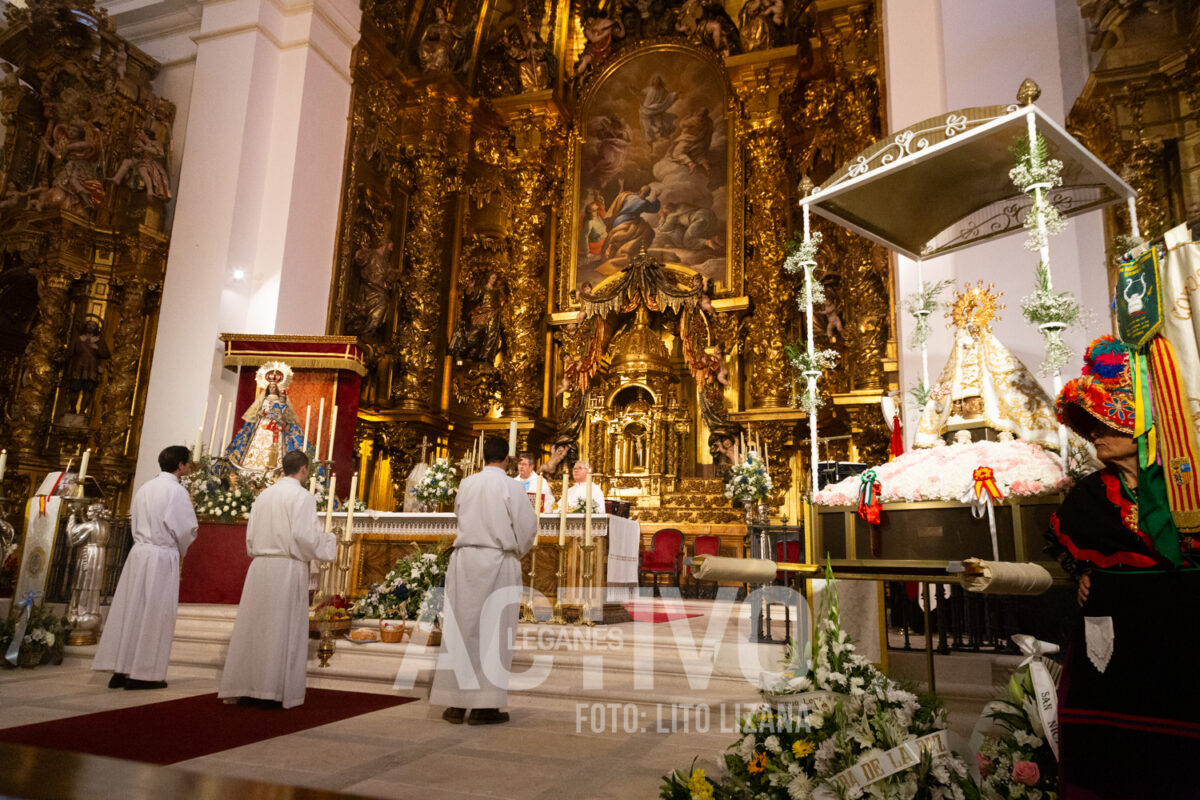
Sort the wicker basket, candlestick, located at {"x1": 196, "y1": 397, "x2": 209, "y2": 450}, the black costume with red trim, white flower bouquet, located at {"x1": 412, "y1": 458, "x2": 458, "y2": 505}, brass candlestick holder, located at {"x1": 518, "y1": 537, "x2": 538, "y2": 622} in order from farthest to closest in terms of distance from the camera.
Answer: candlestick, located at {"x1": 196, "y1": 397, "x2": 209, "y2": 450}, white flower bouquet, located at {"x1": 412, "y1": 458, "x2": 458, "y2": 505}, brass candlestick holder, located at {"x1": 518, "y1": 537, "x2": 538, "y2": 622}, the wicker basket, the black costume with red trim

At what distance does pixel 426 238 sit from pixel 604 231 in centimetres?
331

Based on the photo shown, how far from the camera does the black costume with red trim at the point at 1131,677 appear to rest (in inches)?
91.9

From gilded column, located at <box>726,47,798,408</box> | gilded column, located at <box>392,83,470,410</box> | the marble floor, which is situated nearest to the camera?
the marble floor

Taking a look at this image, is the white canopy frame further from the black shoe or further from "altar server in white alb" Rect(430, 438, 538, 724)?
the black shoe

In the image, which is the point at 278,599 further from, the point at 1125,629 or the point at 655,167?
the point at 655,167

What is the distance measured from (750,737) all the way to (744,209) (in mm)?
12127

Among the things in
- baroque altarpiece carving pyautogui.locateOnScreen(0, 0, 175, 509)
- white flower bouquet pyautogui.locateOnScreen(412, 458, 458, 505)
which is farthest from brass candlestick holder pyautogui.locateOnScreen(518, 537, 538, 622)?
baroque altarpiece carving pyautogui.locateOnScreen(0, 0, 175, 509)

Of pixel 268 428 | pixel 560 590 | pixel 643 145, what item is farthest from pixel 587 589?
pixel 643 145

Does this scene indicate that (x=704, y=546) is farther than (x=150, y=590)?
Yes

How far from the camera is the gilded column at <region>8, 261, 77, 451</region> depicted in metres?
10.9

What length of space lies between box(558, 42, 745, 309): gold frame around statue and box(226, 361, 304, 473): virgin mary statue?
6.17 meters

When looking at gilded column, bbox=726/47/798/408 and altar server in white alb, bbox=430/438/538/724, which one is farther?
gilded column, bbox=726/47/798/408

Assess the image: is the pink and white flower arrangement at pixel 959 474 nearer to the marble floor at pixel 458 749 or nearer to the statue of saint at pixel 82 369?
the marble floor at pixel 458 749

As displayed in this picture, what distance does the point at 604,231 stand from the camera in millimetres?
14875
